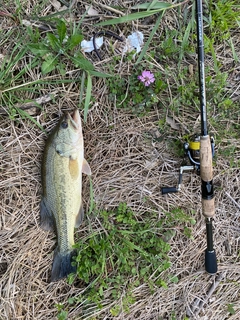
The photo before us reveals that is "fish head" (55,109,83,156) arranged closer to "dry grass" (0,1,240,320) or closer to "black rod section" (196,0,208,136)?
"dry grass" (0,1,240,320)

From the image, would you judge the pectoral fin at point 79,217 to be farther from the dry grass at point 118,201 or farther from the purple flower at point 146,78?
the purple flower at point 146,78

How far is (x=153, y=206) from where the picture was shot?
111 inches

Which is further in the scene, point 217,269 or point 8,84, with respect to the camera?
point 217,269

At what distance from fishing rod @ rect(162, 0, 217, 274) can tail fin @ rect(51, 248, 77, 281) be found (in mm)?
1011

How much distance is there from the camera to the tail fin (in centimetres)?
271

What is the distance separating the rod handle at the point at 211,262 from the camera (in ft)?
8.91

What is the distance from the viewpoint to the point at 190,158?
2658mm

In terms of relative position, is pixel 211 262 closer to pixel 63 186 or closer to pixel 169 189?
pixel 169 189

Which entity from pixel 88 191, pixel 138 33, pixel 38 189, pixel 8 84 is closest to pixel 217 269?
pixel 88 191

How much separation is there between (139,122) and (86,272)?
1.39 metres

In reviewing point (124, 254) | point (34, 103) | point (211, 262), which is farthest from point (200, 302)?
point (34, 103)

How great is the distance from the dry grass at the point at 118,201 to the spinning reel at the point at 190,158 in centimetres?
9

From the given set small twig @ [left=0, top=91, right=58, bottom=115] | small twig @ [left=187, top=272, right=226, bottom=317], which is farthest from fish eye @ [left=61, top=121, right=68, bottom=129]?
small twig @ [left=187, top=272, right=226, bottom=317]

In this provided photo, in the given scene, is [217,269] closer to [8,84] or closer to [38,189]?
[38,189]
